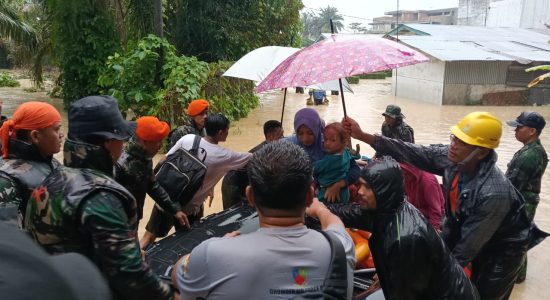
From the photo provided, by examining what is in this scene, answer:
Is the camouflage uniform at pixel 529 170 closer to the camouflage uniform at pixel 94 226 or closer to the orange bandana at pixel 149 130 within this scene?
the orange bandana at pixel 149 130

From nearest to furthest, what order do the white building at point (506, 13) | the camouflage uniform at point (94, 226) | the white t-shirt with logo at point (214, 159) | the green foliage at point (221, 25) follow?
the camouflage uniform at point (94, 226)
the white t-shirt with logo at point (214, 159)
the green foliage at point (221, 25)
the white building at point (506, 13)

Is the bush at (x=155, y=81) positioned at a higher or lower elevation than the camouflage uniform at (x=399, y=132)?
higher

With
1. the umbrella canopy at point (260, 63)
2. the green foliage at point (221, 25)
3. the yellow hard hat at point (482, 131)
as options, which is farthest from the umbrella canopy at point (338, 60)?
the green foliage at point (221, 25)

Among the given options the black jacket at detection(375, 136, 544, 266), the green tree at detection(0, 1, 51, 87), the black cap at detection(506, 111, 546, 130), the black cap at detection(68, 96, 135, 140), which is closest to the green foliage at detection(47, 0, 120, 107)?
the green tree at detection(0, 1, 51, 87)

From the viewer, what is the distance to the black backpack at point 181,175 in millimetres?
3392

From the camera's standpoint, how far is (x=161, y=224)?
3.74 metres

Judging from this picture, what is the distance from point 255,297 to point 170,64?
319 inches

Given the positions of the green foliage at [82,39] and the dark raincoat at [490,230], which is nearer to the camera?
the dark raincoat at [490,230]

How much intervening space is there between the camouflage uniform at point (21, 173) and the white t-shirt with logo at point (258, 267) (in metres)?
1.25

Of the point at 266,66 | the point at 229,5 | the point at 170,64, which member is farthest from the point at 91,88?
the point at 266,66

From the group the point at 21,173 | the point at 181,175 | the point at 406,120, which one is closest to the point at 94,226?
the point at 21,173

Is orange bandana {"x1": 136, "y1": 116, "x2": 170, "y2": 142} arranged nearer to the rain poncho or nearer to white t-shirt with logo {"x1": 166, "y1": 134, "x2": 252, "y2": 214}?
white t-shirt with logo {"x1": 166, "y1": 134, "x2": 252, "y2": 214}

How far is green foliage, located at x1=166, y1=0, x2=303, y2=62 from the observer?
13.0 meters

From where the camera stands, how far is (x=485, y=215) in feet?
7.99
